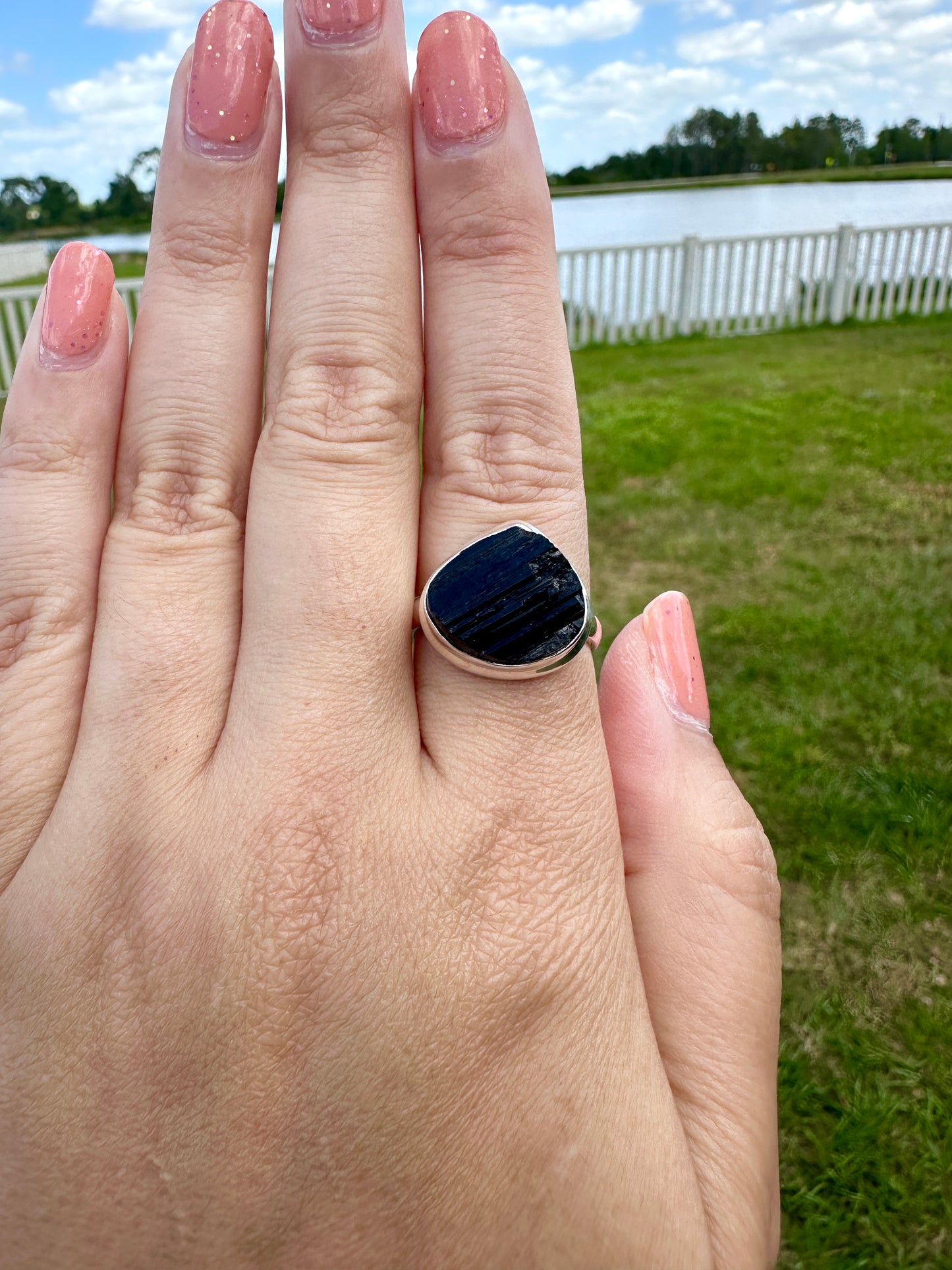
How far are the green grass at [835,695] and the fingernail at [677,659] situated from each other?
133cm

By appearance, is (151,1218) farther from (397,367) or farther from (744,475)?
(744,475)

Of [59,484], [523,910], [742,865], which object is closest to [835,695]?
[742,865]

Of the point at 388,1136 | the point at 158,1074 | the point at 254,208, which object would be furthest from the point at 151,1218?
the point at 254,208

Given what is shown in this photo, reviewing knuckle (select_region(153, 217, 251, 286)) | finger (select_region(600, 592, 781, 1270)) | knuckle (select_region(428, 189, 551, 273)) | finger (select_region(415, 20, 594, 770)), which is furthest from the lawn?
knuckle (select_region(153, 217, 251, 286))

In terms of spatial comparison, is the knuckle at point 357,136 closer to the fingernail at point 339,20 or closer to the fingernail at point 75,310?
the fingernail at point 339,20

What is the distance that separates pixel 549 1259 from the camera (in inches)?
34.9

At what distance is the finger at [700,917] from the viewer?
1.00 metres

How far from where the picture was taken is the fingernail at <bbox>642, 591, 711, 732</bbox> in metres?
1.30

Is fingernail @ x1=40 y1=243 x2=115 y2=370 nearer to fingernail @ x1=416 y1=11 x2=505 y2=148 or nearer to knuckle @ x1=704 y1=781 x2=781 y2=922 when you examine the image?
fingernail @ x1=416 y1=11 x2=505 y2=148

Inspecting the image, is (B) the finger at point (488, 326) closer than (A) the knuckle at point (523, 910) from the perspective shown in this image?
No

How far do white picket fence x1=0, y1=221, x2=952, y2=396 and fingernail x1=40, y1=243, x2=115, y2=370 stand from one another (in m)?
10.7

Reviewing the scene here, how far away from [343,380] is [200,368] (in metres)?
0.20

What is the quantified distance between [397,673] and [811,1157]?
172cm

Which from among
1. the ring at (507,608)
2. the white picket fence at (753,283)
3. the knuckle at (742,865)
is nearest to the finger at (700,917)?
the knuckle at (742,865)
